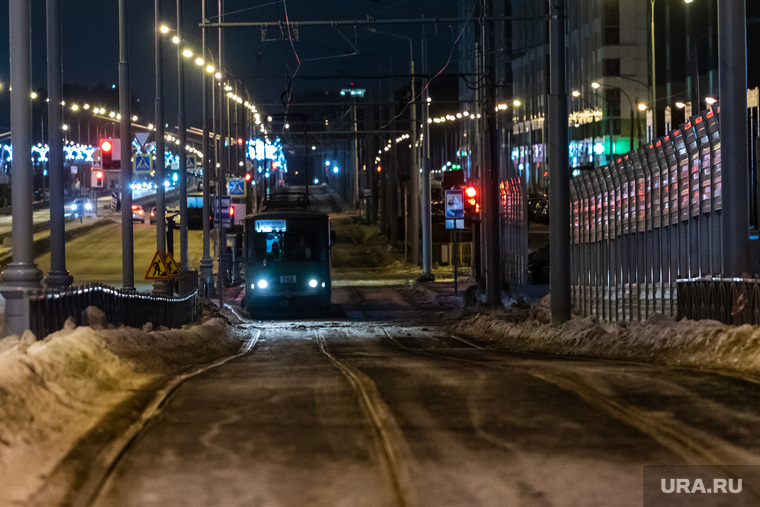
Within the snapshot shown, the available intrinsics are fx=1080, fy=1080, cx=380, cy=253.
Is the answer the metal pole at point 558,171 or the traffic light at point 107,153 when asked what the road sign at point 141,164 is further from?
the metal pole at point 558,171

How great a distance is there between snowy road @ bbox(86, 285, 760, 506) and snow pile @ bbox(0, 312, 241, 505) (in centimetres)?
52

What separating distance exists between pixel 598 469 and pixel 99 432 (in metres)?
3.77

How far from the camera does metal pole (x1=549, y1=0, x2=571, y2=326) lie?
20141 mm

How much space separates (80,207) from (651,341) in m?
79.9

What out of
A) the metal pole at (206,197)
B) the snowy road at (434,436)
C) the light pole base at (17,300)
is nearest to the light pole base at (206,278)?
the metal pole at (206,197)

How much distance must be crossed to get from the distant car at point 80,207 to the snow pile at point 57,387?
77.3m

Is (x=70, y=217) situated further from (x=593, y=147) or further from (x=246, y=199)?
(x=593, y=147)

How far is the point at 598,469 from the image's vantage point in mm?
6926

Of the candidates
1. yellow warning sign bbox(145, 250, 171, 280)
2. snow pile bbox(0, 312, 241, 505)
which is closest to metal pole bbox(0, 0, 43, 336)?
snow pile bbox(0, 312, 241, 505)

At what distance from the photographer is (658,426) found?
8.30m

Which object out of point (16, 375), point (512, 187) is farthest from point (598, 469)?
point (512, 187)

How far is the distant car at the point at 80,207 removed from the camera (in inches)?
3526

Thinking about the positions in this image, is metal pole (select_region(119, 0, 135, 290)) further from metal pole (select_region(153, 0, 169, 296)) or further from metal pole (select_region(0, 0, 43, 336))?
metal pole (select_region(0, 0, 43, 336))

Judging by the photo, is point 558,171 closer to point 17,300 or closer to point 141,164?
point 17,300
